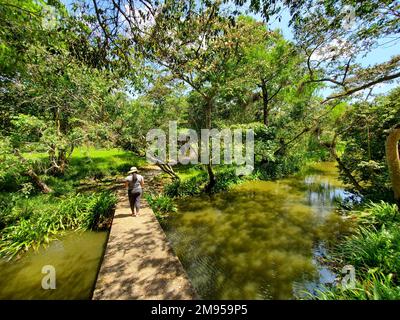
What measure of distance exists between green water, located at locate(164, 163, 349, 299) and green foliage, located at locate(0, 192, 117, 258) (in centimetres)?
252

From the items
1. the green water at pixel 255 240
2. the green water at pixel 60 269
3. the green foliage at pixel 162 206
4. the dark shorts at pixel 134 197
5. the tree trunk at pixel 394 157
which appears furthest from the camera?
the green foliage at pixel 162 206

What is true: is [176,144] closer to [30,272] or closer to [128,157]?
[128,157]

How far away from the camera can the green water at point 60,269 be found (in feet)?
15.3

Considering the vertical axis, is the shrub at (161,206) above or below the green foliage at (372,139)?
below

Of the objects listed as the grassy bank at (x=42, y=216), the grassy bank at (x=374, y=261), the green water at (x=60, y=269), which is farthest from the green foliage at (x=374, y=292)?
the grassy bank at (x=42, y=216)

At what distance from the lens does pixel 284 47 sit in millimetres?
12727

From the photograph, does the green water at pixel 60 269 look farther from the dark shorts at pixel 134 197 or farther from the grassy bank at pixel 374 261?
the grassy bank at pixel 374 261

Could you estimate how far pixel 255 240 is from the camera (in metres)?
6.66

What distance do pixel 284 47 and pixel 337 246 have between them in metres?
11.3

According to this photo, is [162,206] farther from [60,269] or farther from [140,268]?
[140,268]

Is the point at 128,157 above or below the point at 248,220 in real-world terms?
above

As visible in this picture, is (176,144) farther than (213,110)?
No
